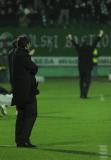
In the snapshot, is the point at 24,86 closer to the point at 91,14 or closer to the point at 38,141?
the point at 38,141

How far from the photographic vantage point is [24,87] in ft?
42.8

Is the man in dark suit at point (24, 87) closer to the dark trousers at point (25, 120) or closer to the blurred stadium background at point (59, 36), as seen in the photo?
the dark trousers at point (25, 120)

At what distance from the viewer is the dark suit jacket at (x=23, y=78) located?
42.8ft

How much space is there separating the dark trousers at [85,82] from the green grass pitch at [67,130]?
269 mm

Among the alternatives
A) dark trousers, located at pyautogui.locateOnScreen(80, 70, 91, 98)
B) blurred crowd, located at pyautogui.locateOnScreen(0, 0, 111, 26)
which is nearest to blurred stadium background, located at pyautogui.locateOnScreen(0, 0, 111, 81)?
blurred crowd, located at pyautogui.locateOnScreen(0, 0, 111, 26)

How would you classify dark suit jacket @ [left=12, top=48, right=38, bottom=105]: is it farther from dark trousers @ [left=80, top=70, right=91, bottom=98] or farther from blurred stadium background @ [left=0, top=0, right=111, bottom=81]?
blurred stadium background @ [left=0, top=0, right=111, bottom=81]

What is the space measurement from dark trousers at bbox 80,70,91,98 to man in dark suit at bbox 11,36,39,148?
40.6ft

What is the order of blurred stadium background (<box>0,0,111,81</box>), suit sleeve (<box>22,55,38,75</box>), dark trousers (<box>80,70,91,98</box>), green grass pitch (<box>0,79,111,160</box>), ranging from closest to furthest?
green grass pitch (<box>0,79,111,160</box>)
suit sleeve (<box>22,55,38,75</box>)
dark trousers (<box>80,70,91,98</box>)
blurred stadium background (<box>0,0,111,81</box>)

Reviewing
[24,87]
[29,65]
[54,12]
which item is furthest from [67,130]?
[54,12]

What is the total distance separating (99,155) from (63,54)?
24.0 metres

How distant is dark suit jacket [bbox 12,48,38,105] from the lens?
13031 millimetres

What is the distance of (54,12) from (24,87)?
24.6 metres

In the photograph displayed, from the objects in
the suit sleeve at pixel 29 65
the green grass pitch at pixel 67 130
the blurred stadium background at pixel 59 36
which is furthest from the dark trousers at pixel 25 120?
the blurred stadium background at pixel 59 36

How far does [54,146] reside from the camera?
44.7 feet
